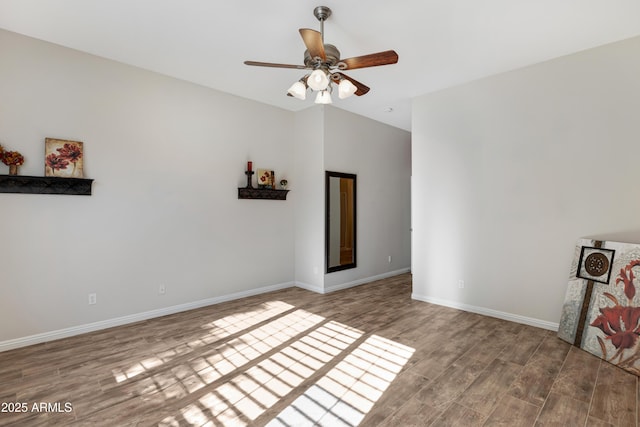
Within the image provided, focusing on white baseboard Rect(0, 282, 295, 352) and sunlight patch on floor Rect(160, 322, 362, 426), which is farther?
white baseboard Rect(0, 282, 295, 352)

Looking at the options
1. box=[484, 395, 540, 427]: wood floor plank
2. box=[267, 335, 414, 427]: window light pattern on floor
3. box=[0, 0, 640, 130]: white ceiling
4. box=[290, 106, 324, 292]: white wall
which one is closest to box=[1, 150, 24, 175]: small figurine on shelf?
box=[0, 0, 640, 130]: white ceiling

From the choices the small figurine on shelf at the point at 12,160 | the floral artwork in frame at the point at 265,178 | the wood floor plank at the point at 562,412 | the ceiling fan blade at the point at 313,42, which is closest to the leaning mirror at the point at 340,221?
the floral artwork in frame at the point at 265,178

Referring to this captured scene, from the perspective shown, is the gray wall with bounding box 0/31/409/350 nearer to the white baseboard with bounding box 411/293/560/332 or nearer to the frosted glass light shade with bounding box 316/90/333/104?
the white baseboard with bounding box 411/293/560/332

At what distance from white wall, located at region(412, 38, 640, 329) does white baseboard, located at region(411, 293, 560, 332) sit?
1 centimetres

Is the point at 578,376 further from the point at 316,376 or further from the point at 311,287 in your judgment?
the point at 311,287

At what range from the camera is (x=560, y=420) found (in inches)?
80.1

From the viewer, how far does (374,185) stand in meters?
5.84

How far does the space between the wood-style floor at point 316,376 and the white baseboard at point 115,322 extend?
0.10 m

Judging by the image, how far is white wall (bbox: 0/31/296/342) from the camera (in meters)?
3.07

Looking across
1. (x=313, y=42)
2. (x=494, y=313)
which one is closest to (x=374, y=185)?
(x=494, y=313)

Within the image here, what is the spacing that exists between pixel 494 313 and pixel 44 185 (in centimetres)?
517

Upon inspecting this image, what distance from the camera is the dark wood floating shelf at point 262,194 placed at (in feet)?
15.5

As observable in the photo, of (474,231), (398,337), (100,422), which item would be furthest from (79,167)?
(474,231)

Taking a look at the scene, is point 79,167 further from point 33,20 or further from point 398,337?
point 398,337
